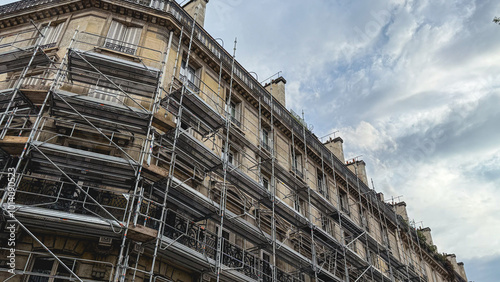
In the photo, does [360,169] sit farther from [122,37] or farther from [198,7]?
[122,37]

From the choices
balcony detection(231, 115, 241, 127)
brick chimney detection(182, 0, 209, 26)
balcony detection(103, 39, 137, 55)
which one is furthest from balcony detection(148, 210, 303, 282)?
brick chimney detection(182, 0, 209, 26)

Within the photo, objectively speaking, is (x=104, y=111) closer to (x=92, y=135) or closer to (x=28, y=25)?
(x=92, y=135)

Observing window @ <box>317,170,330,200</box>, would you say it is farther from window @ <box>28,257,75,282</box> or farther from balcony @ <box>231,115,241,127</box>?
window @ <box>28,257,75,282</box>

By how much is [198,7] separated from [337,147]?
13.5 m

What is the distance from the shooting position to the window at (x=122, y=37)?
15.7 meters

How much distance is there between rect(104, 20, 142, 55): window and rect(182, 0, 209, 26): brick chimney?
3.93 metres

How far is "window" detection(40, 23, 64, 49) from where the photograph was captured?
52.6ft

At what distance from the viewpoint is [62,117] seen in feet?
42.3

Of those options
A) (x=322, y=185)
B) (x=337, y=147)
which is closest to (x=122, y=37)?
(x=322, y=185)

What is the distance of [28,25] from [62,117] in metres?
7.11

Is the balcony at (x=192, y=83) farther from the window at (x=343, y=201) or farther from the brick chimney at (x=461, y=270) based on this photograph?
the brick chimney at (x=461, y=270)

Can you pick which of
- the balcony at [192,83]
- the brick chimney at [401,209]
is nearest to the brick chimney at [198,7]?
the balcony at [192,83]

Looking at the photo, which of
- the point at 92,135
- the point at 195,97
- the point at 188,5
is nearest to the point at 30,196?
the point at 92,135

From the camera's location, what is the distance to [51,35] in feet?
54.9
